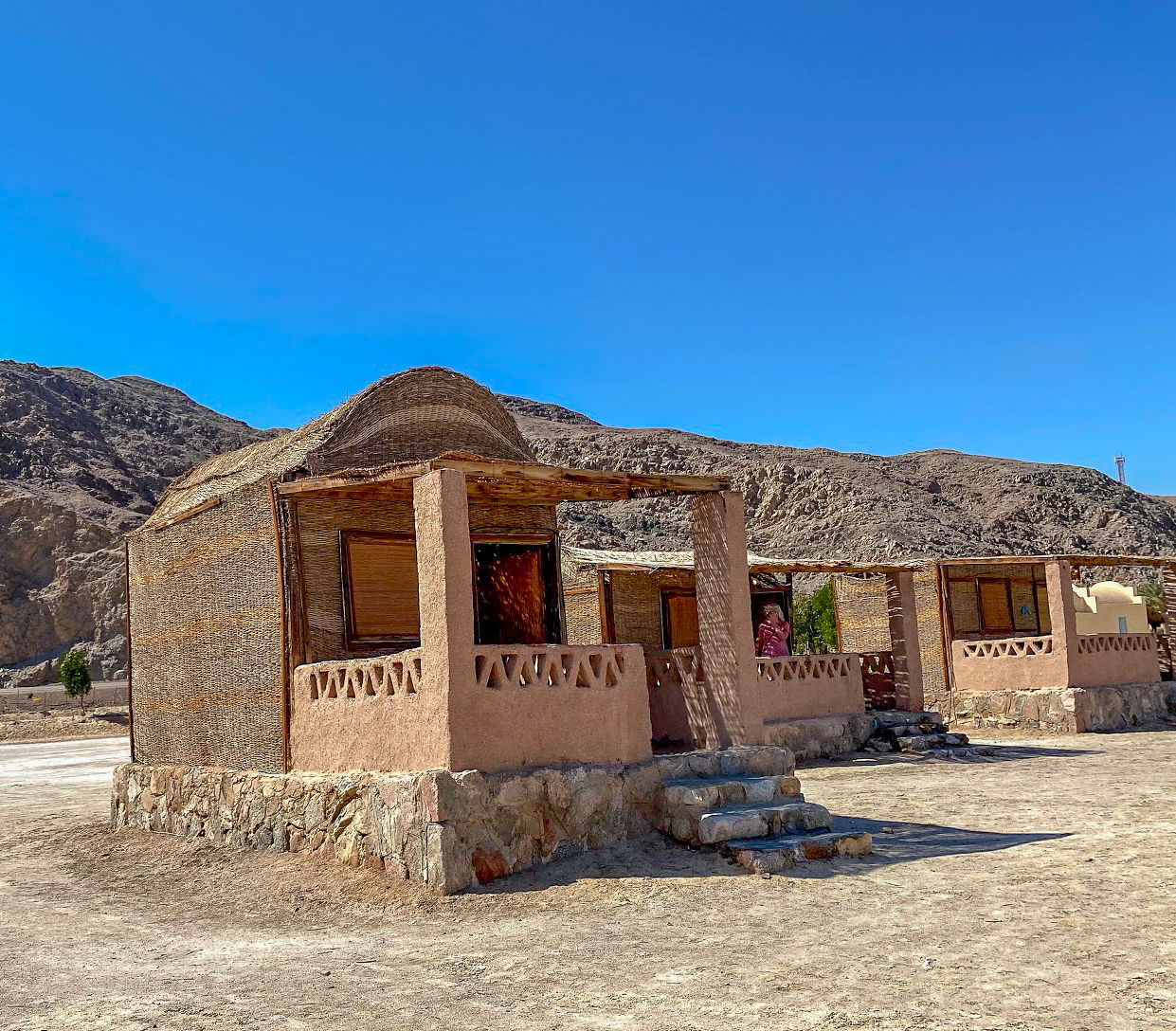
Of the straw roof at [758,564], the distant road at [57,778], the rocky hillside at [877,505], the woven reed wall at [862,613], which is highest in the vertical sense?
the rocky hillside at [877,505]

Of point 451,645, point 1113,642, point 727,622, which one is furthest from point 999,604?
point 451,645

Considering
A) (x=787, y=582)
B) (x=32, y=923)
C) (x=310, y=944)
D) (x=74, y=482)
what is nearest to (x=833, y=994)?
(x=310, y=944)

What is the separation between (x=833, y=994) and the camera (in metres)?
4.99

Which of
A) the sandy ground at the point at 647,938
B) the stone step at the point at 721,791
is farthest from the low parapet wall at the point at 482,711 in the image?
the sandy ground at the point at 647,938

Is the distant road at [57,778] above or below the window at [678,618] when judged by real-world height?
below

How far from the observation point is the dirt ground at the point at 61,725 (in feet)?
101

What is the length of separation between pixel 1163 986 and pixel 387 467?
229 inches

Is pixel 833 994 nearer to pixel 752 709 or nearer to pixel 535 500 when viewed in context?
pixel 752 709

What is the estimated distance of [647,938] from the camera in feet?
20.3

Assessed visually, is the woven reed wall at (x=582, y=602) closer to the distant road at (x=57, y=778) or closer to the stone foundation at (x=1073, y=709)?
the stone foundation at (x=1073, y=709)

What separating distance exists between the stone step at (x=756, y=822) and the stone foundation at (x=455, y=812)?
55cm

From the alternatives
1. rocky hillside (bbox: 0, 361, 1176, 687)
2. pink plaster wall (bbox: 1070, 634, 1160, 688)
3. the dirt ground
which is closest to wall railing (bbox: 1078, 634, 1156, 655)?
pink plaster wall (bbox: 1070, 634, 1160, 688)

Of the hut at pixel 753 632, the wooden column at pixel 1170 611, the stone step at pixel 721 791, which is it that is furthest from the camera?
the wooden column at pixel 1170 611

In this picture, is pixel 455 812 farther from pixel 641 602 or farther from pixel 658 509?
pixel 658 509
